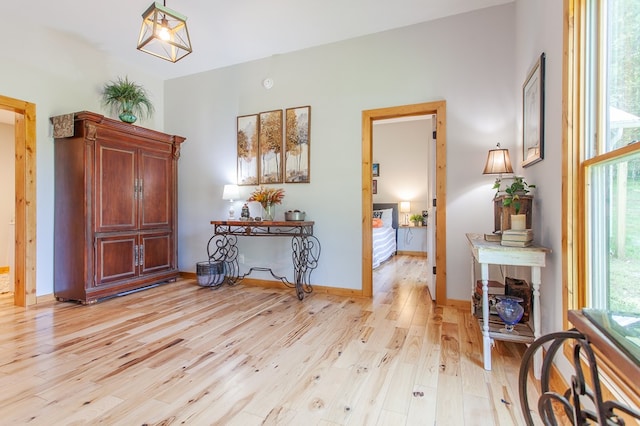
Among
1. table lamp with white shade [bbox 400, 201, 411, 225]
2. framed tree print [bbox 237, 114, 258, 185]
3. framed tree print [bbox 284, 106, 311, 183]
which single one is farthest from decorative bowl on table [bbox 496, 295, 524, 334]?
table lamp with white shade [bbox 400, 201, 411, 225]

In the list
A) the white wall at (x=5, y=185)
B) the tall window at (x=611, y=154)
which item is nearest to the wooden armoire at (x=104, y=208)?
the white wall at (x=5, y=185)

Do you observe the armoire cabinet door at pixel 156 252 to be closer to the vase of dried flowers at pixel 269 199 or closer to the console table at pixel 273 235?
the console table at pixel 273 235

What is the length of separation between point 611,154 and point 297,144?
3.03 metres

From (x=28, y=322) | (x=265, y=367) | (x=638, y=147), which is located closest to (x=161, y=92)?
(x=28, y=322)

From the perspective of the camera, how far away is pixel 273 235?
362cm

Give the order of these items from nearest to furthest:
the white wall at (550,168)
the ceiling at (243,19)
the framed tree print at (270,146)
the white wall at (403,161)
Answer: the white wall at (550,168), the ceiling at (243,19), the framed tree print at (270,146), the white wall at (403,161)

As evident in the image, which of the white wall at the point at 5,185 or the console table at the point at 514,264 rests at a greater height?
the white wall at the point at 5,185

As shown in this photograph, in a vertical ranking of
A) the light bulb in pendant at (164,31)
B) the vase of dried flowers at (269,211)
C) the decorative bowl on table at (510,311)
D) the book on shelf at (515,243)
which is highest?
the light bulb in pendant at (164,31)

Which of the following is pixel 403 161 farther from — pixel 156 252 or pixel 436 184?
pixel 156 252

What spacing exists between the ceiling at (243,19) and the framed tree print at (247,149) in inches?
33.6

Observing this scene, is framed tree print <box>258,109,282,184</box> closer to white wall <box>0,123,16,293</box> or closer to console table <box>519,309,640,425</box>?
console table <box>519,309,640,425</box>

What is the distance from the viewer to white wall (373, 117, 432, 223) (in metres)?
7.05

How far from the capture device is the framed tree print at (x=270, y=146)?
3.97 m

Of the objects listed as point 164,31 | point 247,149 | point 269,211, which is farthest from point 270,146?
point 164,31
